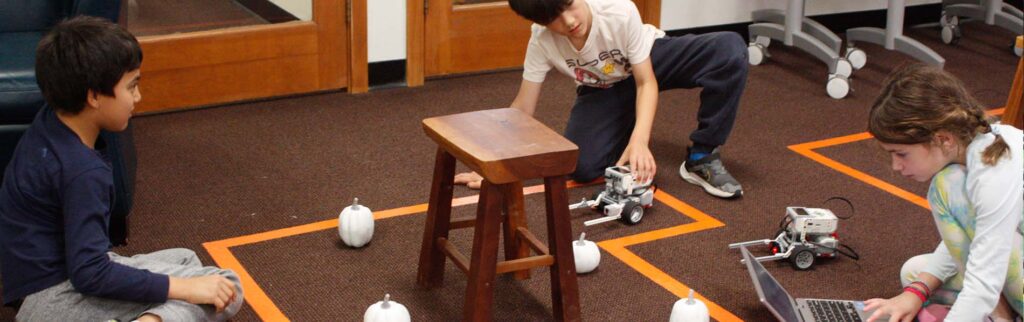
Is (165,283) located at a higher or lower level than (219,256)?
higher

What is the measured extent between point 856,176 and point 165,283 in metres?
2.06

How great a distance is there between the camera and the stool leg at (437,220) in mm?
2363

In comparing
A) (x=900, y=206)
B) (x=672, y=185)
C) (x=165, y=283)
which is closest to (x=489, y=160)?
(x=165, y=283)

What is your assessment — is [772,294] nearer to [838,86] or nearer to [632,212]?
[632,212]

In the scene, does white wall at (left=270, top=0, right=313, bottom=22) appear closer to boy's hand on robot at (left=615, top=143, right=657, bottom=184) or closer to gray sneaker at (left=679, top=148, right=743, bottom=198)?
gray sneaker at (left=679, top=148, right=743, bottom=198)

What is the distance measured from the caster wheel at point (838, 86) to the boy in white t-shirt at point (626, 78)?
40.3 inches

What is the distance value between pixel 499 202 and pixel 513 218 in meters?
0.27

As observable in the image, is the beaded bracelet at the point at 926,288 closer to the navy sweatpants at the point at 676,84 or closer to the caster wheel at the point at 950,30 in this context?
the navy sweatpants at the point at 676,84

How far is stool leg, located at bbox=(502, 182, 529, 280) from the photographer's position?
2.39 meters

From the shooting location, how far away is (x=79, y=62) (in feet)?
6.26

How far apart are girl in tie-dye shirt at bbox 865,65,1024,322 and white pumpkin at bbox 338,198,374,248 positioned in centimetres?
117

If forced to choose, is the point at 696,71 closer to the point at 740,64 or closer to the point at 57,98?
the point at 740,64

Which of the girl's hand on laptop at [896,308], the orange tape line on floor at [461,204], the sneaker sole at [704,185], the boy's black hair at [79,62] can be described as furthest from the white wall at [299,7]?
the girl's hand on laptop at [896,308]

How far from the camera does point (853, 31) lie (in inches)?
185
